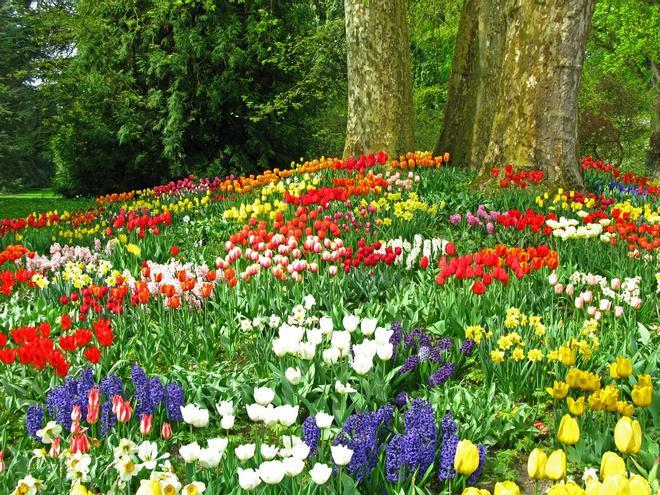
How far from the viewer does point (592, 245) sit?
562cm

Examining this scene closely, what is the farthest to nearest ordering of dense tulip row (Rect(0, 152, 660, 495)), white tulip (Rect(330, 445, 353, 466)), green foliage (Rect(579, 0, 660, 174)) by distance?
1. green foliage (Rect(579, 0, 660, 174))
2. dense tulip row (Rect(0, 152, 660, 495))
3. white tulip (Rect(330, 445, 353, 466))

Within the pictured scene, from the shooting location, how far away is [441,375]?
3.42 meters

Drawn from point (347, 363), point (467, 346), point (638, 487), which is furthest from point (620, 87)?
point (638, 487)

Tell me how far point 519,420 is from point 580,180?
532 centimetres

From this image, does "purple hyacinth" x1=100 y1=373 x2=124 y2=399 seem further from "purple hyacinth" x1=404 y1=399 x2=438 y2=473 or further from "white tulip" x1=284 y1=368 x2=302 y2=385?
"purple hyacinth" x1=404 y1=399 x2=438 y2=473

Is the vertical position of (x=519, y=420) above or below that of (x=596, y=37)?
below

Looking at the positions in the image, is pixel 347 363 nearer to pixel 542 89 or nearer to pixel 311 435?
pixel 311 435

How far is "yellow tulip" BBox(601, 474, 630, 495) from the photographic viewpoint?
1645 mm

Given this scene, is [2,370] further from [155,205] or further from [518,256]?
[155,205]

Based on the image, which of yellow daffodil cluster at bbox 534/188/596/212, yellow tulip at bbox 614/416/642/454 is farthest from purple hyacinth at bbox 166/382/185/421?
yellow daffodil cluster at bbox 534/188/596/212

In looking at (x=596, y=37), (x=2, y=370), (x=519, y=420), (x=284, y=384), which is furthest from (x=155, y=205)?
(x=596, y=37)

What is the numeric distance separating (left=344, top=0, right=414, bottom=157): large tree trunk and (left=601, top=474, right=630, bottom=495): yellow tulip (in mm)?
8577

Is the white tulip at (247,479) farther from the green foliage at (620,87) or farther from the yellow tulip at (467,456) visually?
the green foliage at (620,87)

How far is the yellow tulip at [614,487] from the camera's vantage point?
1.64m
